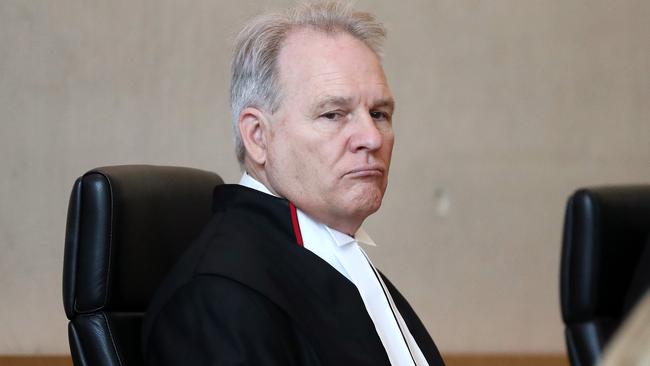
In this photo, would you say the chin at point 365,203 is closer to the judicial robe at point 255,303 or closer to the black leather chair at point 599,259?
the judicial robe at point 255,303

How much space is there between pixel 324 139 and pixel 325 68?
131 mm

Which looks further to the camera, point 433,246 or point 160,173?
point 433,246

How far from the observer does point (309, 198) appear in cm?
168

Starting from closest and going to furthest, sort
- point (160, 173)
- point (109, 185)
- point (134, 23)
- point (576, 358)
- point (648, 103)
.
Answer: point (109, 185) < point (160, 173) < point (576, 358) < point (134, 23) < point (648, 103)

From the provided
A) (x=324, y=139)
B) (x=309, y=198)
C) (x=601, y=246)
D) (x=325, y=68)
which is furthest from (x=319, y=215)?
(x=601, y=246)

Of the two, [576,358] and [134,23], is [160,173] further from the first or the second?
[134,23]

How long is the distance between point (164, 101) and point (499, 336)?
5.88 ft

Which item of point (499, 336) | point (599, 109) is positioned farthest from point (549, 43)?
point (499, 336)

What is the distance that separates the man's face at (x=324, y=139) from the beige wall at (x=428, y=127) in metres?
1.97

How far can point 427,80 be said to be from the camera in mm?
3975

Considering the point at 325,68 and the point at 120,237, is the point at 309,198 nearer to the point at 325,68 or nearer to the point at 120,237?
the point at 325,68

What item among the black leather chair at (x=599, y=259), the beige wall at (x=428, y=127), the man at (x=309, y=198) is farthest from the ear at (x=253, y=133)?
the beige wall at (x=428, y=127)

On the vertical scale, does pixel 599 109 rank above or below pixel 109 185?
above

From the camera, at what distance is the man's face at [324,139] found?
168cm
